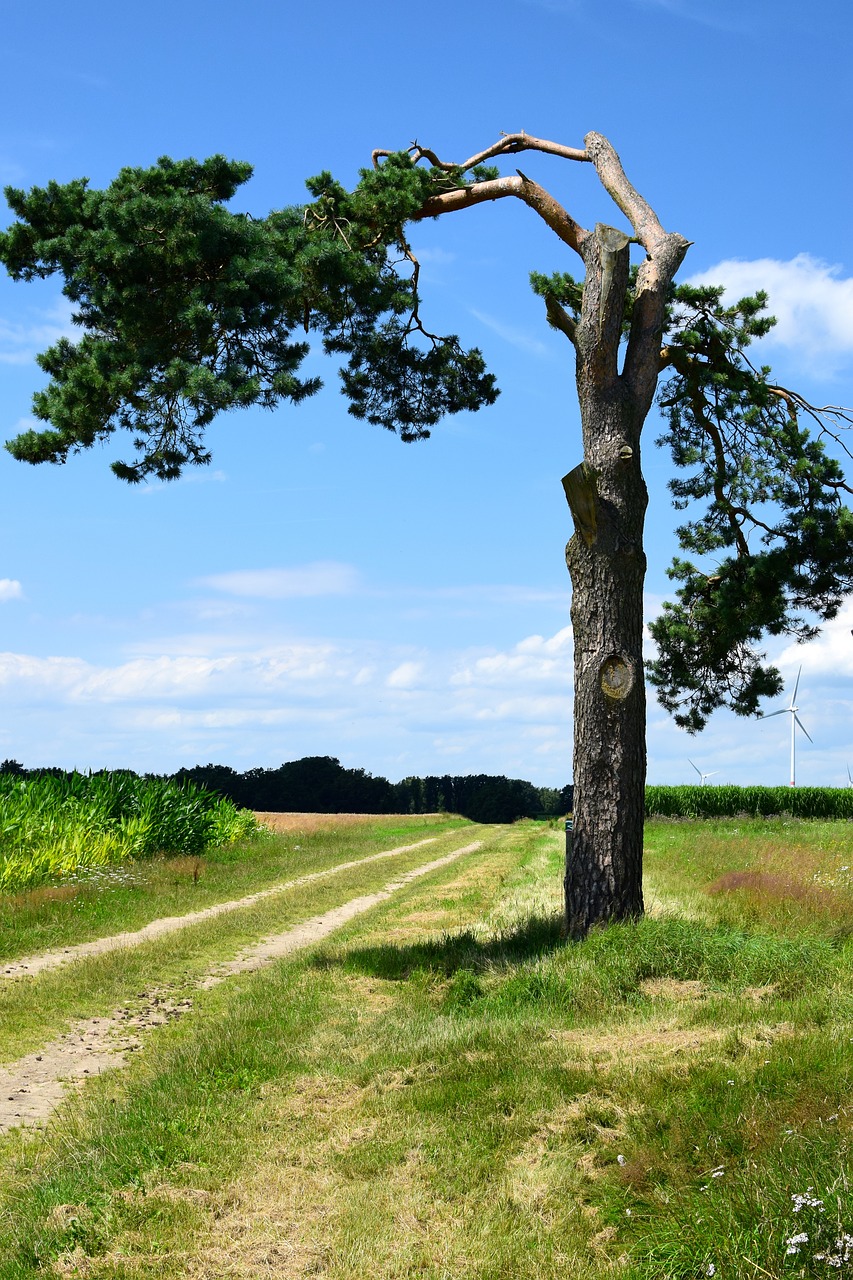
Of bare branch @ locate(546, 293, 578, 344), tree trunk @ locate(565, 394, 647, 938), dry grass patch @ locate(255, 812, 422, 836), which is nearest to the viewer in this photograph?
tree trunk @ locate(565, 394, 647, 938)

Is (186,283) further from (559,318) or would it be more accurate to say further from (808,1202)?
(808,1202)

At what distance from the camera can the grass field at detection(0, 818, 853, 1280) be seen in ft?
16.3

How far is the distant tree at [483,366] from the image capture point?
1098 cm

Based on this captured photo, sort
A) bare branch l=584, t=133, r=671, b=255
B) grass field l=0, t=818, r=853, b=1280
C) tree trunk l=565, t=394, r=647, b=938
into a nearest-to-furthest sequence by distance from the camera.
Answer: grass field l=0, t=818, r=853, b=1280 < tree trunk l=565, t=394, r=647, b=938 < bare branch l=584, t=133, r=671, b=255

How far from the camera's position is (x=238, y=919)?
50.3 feet

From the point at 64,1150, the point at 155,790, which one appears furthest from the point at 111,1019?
the point at 155,790

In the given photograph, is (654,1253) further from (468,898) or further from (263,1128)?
(468,898)

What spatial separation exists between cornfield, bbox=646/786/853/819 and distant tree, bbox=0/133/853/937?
82.8 feet

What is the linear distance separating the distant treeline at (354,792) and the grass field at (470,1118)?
39216mm

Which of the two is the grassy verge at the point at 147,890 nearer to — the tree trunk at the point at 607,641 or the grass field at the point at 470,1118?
the grass field at the point at 470,1118

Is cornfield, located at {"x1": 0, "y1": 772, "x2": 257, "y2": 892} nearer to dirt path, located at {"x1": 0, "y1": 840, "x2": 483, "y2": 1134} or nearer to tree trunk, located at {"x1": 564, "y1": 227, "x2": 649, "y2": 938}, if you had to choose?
dirt path, located at {"x1": 0, "y1": 840, "x2": 483, "y2": 1134}

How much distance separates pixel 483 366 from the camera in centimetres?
1620

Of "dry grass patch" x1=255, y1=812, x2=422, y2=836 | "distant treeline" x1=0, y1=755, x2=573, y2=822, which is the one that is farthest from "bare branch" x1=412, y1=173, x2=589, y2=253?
"distant treeline" x1=0, y1=755, x2=573, y2=822

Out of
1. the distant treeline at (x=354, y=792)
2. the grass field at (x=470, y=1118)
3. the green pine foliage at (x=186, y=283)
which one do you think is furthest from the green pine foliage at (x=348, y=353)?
the distant treeline at (x=354, y=792)
